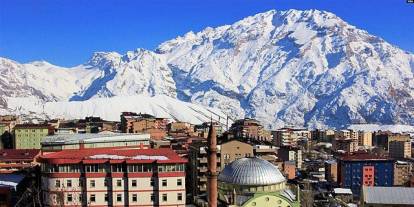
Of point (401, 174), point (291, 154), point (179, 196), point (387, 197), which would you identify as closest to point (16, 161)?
point (179, 196)

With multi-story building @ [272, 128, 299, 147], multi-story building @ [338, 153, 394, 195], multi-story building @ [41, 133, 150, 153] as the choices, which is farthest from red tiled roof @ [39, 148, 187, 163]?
multi-story building @ [272, 128, 299, 147]

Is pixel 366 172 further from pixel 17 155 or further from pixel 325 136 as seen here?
pixel 325 136

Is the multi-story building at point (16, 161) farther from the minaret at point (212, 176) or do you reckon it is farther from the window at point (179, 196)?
the minaret at point (212, 176)

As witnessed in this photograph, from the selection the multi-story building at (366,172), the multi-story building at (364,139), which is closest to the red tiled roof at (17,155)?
the multi-story building at (366,172)

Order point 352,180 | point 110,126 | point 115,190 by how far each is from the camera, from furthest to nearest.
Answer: point 110,126 < point 352,180 < point 115,190

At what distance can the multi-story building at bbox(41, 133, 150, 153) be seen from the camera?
72.4 meters

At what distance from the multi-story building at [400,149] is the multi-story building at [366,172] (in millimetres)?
57642

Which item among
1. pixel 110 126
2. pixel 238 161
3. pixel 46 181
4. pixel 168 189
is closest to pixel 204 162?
pixel 238 161

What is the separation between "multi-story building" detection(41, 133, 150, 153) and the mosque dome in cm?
2177

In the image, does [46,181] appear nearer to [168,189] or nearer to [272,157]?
[168,189]

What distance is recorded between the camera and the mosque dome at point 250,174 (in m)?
54.6

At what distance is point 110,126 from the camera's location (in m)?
142

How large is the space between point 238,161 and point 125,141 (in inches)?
984

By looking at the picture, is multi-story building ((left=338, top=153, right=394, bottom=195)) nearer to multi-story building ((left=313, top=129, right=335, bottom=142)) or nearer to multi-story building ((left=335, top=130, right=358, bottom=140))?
multi-story building ((left=335, top=130, right=358, bottom=140))
